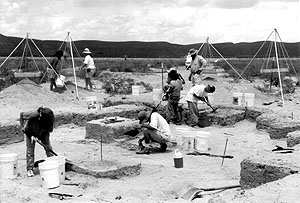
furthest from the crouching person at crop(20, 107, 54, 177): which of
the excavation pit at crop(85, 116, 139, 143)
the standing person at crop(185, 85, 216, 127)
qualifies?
the standing person at crop(185, 85, 216, 127)

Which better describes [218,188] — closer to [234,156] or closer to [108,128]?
[234,156]

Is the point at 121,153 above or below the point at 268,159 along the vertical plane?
below

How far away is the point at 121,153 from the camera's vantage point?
7.64 meters

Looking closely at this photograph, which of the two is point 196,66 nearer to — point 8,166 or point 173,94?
point 173,94

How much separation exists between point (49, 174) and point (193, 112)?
15.7 ft

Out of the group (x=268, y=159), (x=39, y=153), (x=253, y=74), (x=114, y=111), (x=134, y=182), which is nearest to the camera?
(x=268, y=159)

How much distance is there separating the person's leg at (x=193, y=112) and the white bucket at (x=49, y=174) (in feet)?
15.2

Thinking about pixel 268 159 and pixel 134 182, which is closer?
pixel 268 159

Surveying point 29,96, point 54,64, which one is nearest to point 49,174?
point 29,96

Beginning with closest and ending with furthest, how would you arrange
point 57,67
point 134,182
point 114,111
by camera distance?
point 134,182, point 114,111, point 57,67

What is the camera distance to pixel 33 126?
241 inches

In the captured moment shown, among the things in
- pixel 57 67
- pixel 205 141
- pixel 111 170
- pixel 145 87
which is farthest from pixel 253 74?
pixel 111 170

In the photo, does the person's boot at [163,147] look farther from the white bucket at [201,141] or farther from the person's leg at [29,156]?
the person's leg at [29,156]

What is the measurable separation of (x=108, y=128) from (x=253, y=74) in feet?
61.9
